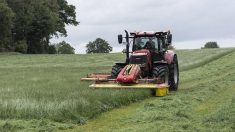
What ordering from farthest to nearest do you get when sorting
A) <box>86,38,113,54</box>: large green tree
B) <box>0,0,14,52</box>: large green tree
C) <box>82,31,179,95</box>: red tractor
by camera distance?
<box>86,38,113,54</box>: large green tree
<box>0,0,14,52</box>: large green tree
<box>82,31,179,95</box>: red tractor

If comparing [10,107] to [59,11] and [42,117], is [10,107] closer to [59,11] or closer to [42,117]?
[42,117]

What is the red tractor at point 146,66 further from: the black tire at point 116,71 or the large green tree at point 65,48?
the large green tree at point 65,48

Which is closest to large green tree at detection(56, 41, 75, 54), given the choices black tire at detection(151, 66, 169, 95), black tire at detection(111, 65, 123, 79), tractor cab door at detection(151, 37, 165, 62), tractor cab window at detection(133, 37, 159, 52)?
tractor cab window at detection(133, 37, 159, 52)

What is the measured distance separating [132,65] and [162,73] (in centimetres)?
111

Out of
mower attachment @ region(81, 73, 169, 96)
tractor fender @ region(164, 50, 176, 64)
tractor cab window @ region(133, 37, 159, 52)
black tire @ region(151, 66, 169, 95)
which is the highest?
tractor cab window @ region(133, 37, 159, 52)

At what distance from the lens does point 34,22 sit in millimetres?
71812

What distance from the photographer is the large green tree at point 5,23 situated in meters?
60.6

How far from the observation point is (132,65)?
1922 centimetres

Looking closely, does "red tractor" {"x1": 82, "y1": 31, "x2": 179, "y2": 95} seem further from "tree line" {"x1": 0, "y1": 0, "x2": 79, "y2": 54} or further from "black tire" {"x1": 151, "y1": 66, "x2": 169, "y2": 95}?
"tree line" {"x1": 0, "y1": 0, "x2": 79, "y2": 54}

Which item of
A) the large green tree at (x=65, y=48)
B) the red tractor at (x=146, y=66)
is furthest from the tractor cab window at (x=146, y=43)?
the large green tree at (x=65, y=48)

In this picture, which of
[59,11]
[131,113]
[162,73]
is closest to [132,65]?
[162,73]

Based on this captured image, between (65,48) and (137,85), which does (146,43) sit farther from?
(65,48)

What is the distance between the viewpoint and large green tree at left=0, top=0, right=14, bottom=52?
199ft

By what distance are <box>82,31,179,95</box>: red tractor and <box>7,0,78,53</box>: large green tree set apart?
49316mm
